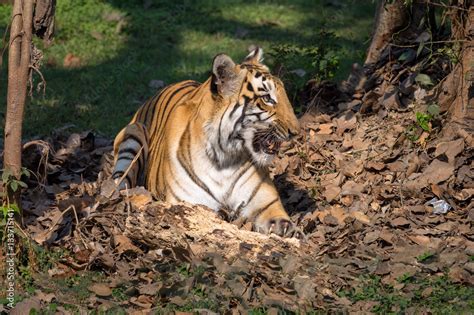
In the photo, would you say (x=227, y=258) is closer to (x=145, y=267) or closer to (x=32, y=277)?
(x=145, y=267)

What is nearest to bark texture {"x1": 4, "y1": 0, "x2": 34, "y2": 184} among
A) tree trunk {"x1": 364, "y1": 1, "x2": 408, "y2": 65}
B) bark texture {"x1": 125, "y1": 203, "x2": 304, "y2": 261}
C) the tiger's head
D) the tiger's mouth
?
bark texture {"x1": 125, "y1": 203, "x2": 304, "y2": 261}

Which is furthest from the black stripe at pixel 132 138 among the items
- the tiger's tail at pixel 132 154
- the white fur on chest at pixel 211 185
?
the white fur on chest at pixel 211 185

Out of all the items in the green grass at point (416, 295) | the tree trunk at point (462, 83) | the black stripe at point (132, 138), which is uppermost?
the tree trunk at point (462, 83)

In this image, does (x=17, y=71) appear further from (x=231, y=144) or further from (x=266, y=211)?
(x=266, y=211)

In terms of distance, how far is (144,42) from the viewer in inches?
504

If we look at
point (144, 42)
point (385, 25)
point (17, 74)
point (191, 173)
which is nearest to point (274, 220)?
point (191, 173)

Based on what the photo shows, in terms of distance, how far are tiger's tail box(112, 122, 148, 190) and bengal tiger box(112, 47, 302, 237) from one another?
33cm

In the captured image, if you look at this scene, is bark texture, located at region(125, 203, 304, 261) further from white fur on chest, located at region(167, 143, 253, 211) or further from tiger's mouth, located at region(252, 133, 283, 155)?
tiger's mouth, located at region(252, 133, 283, 155)

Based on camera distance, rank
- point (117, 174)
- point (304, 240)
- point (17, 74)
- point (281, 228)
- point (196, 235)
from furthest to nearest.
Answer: point (117, 174) < point (281, 228) < point (304, 240) < point (196, 235) < point (17, 74)

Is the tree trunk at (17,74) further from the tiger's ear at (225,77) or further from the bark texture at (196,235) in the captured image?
the tiger's ear at (225,77)

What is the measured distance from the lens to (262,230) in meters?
6.75

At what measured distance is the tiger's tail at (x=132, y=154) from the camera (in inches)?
300

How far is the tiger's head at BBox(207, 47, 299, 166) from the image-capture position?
6.64m

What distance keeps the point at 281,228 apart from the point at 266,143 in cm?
61
